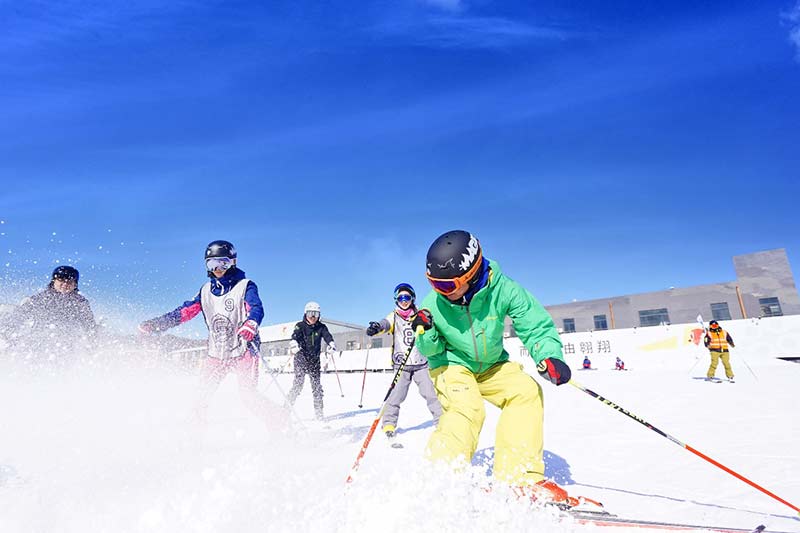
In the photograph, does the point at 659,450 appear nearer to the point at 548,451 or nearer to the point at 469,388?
the point at 548,451

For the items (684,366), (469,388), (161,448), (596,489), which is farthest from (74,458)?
(684,366)

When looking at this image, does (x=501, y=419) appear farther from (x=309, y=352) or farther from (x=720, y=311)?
(x=720, y=311)

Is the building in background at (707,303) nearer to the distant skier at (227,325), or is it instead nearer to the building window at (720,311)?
the building window at (720,311)

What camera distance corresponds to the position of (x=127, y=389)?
27.0 ft

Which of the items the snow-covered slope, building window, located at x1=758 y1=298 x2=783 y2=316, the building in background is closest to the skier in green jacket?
the snow-covered slope

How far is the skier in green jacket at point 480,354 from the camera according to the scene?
2.67m

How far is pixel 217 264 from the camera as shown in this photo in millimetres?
5094

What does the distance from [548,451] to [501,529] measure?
316 centimetres

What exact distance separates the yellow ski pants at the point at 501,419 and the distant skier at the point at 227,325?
8.25 ft

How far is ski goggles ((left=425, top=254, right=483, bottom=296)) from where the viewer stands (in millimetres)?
2951

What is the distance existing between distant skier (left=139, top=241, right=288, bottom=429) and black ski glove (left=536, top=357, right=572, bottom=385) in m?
3.09

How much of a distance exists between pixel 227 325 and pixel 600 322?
1253 inches

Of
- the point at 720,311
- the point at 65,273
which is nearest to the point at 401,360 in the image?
the point at 65,273

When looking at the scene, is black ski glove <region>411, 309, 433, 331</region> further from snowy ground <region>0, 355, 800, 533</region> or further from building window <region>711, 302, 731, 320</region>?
building window <region>711, 302, 731, 320</region>
